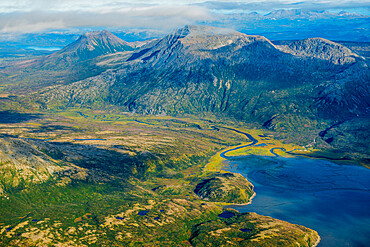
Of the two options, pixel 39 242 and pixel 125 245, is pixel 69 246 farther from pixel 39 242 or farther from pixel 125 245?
pixel 125 245

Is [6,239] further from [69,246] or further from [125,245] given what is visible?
[125,245]

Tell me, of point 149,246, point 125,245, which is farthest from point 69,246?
point 149,246

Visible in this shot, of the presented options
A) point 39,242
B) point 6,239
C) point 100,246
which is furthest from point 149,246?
point 6,239

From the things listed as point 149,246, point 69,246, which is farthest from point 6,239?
point 149,246

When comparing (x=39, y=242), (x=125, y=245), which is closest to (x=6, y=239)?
(x=39, y=242)

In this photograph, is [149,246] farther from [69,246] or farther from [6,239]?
[6,239]

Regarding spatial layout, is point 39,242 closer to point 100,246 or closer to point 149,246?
point 100,246
